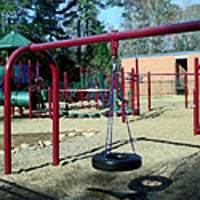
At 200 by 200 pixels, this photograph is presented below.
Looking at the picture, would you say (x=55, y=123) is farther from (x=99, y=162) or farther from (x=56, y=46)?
(x=99, y=162)

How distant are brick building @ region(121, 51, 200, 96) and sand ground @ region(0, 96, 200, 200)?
62.7 feet

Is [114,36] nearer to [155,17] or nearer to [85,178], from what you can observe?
[85,178]

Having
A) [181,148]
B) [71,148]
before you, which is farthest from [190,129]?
[71,148]

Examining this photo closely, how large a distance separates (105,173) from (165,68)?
956 inches

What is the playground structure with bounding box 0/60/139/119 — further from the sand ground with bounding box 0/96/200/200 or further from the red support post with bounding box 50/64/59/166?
the red support post with bounding box 50/64/59/166

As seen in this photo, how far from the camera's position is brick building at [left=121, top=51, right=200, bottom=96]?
2583 cm

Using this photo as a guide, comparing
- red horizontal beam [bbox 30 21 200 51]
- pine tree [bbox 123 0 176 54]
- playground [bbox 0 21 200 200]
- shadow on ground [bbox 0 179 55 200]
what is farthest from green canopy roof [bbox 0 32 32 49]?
pine tree [bbox 123 0 176 54]

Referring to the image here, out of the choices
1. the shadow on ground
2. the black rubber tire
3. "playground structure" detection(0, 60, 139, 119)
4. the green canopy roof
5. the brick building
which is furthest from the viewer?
the brick building

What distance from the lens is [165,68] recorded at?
27.7 metres

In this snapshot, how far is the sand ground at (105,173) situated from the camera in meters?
3.40

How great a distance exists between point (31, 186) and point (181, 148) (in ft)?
8.81

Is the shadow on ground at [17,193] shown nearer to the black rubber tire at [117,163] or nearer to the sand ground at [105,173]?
the sand ground at [105,173]

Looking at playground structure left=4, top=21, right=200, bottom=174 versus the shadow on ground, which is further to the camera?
playground structure left=4, top=21, right=200, bottom=174

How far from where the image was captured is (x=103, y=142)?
20.2ft
